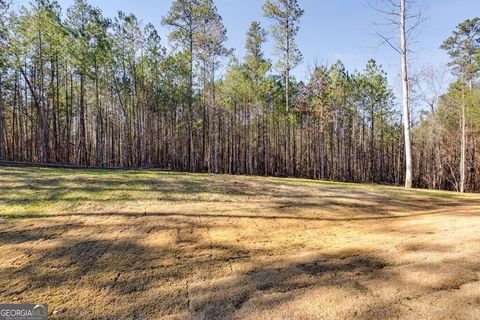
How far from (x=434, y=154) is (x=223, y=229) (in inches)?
1152

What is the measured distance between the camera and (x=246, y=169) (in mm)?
24422

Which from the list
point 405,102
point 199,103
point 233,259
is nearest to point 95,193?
point 233,259

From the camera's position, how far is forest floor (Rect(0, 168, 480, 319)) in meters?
2.01

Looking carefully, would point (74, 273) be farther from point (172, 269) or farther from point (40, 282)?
point (172, 269)

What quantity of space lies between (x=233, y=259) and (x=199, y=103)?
21.5 meters

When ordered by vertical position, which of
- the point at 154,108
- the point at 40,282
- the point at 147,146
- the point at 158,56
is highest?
the point at 158,56

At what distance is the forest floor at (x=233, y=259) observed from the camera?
6.58ft

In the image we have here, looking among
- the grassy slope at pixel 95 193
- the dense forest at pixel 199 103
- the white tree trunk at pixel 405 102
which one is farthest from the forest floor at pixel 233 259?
the dense forest at pixel 199 103

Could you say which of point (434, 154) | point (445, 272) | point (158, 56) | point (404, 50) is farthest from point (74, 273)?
point (434, 154)

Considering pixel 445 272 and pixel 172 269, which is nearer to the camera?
pixel 445 272

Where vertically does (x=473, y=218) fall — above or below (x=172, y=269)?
above

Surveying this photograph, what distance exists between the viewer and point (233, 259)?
9.57 ft

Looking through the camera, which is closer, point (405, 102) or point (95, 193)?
point (95, 193)

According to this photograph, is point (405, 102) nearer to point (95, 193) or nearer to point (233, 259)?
point (233, 259)
